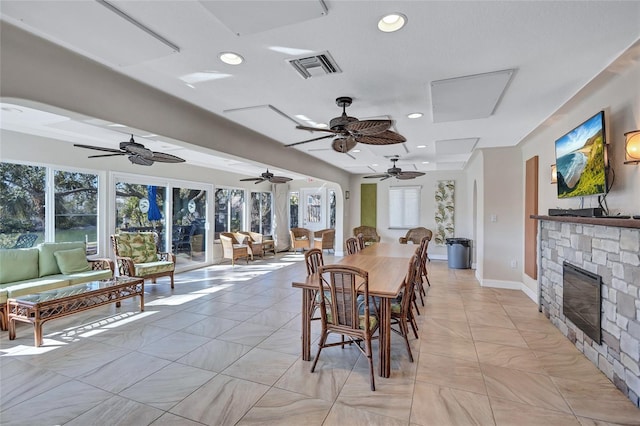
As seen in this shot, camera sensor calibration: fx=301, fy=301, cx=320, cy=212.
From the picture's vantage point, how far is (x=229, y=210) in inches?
337

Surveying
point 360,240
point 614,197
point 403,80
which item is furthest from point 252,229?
point 614,197

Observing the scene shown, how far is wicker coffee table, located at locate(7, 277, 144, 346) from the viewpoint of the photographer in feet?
10.6

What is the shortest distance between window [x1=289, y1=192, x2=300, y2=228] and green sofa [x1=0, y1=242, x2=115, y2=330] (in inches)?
245

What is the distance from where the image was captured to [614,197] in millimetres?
2588

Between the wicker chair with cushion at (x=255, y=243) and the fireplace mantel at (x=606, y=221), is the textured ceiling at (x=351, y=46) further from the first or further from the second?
the wicker chair with cushion at (x=255, y=243)

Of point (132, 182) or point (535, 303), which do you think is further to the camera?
point (132, 182)

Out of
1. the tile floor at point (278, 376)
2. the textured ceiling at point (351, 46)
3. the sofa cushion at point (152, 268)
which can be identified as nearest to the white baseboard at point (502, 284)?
the tile floor at point (278, 376)

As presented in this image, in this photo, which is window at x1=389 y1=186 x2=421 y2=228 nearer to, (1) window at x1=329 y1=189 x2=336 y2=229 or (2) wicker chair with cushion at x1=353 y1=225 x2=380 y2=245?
(2) wicker chair with cushion at x1=353 y1=225 x2=380 y2=245

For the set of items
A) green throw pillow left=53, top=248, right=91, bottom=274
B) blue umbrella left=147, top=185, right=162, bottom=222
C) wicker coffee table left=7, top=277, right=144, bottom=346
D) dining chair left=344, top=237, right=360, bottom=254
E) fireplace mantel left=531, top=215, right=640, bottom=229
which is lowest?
wicker coffee table left=7, top=277, right=144, bottom=346

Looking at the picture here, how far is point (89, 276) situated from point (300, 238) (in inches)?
244

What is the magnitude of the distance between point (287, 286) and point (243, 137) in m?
2.83

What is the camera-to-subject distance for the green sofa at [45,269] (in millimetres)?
3740

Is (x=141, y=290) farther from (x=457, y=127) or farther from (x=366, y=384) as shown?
(x=457, y=127)

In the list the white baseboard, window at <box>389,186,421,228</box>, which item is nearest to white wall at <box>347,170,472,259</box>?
window at <box>389,186,421,228</box>
